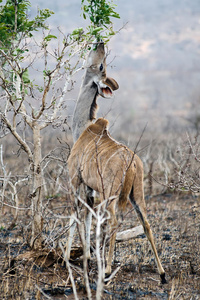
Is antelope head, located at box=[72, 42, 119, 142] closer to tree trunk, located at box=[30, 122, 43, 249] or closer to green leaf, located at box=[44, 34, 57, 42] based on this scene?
tree trunk, located at box=[30, 122, 43, 249]

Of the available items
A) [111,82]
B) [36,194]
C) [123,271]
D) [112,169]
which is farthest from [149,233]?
[111,82]

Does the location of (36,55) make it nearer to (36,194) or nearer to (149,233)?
(36,194)

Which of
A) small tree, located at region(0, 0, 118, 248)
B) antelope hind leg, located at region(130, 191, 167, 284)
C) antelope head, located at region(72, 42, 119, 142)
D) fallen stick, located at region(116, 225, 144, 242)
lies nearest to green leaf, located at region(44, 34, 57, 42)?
small tree, located at region(0, 0, 118, 248)

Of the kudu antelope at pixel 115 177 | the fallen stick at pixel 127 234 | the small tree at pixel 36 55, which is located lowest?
the fallen stick at pixel 127 234

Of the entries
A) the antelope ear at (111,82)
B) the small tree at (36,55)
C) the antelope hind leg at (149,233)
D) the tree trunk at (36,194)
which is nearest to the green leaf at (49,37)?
the small tree at (36,55)

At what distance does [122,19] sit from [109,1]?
385 millimetres

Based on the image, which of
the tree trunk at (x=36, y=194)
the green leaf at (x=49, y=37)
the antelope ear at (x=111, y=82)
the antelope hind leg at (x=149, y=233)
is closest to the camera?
the antelope hind leg at (x=149, y=233)

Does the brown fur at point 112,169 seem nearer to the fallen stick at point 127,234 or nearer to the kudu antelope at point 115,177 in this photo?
the kudu antelope at point 115,177

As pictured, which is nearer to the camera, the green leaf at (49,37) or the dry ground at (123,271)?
the dry ground at (123,271)

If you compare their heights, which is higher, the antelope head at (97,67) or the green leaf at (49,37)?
the antelope head at (97,67)

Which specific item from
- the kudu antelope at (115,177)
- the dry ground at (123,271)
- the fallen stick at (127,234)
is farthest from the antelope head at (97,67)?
the dry ground at (123,271)

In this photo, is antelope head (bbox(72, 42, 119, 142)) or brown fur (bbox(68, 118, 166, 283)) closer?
A: brown fur (bbox(68, 118, 166, 283))

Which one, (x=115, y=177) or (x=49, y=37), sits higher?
(x=49, y=37)

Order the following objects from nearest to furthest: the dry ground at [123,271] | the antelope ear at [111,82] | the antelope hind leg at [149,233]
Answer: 1. the dry ground at [123,271]
2. the antelope hind leg at [149,233]
3. the antelope ear at [111,82]
